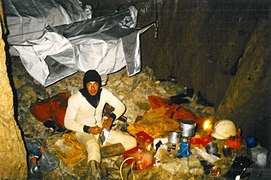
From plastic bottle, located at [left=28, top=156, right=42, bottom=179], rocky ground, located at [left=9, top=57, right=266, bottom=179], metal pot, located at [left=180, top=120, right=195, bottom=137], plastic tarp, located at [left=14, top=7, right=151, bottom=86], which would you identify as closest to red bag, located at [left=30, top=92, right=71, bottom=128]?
rocky ground, located at [left=9, top=57, right=266, bottom=179]

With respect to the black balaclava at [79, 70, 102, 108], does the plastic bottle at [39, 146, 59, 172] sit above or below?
below

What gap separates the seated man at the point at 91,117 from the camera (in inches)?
176

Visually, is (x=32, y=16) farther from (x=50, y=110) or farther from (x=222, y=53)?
(x=222, y=53)

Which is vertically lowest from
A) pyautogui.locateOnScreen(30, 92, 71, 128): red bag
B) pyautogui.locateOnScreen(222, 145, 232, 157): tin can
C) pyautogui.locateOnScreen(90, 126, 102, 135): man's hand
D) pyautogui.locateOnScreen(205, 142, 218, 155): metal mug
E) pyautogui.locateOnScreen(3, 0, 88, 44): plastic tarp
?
pyautogui.locateOnScreen(222, 145, 232, 157): tin can

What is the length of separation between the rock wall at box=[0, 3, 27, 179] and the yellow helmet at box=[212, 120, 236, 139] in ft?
11.5

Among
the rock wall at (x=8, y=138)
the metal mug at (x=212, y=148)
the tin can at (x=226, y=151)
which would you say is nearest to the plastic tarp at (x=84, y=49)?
the rock wall at (x=8, y=138)

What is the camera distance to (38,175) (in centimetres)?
423

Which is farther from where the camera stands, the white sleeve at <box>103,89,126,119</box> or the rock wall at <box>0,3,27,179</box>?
the white sleeve at <box>103,89,126,119</box>

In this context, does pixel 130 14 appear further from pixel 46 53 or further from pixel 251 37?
pixel 251 37

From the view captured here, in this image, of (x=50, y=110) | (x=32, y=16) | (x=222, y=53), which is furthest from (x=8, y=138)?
(x=222, y=53)

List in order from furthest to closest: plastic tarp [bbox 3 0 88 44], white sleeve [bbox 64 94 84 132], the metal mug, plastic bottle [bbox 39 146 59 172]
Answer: plastic tarp [bbox 3 0 88 44]
the metal mug
white sleeve [bbox 64 94 84 132]
plastic bottle [bbox 39 146 59 172]

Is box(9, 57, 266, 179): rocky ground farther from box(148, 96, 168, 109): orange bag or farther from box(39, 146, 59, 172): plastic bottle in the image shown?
box(148, 96, 168, 109): orange bag

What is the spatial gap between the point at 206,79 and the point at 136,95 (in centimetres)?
185

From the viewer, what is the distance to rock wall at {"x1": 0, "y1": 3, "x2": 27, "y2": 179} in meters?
3.10
